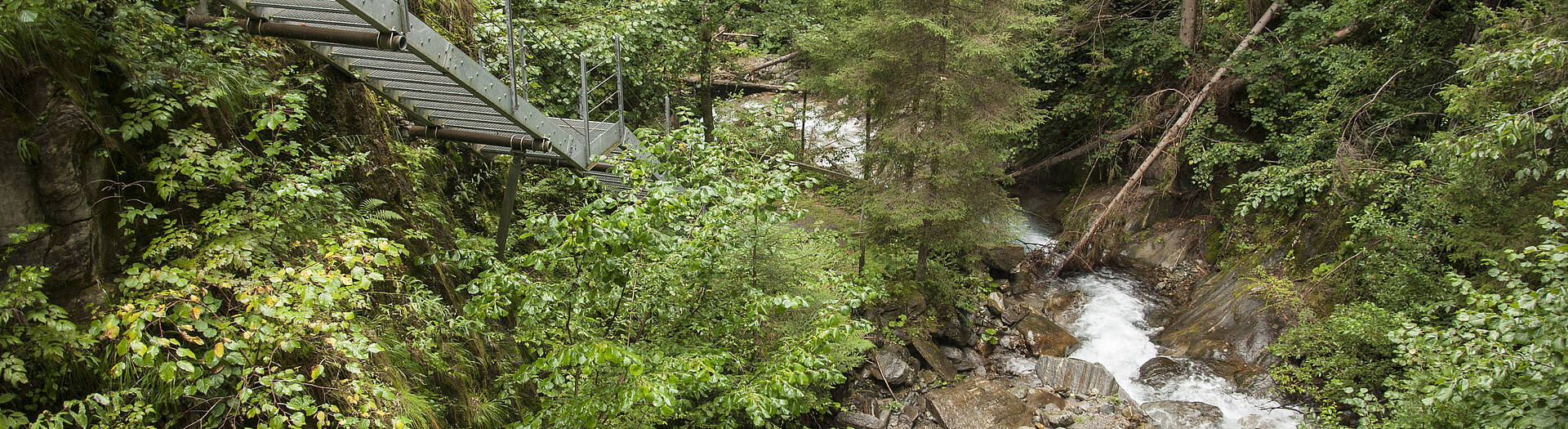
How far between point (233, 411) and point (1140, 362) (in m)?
11.3

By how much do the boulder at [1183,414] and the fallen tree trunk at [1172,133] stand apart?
13.3 feet

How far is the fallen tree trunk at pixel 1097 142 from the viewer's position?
14.8 m

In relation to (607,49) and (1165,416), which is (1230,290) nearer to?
(1165,416)

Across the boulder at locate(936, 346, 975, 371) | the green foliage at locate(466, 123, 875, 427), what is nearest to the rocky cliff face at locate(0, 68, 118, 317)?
the green foliage at locate(466, 123, 875, 427)

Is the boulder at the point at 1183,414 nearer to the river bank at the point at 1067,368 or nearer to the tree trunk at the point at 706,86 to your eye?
the river bank at the point at 1067,368

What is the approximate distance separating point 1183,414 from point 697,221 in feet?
25.7

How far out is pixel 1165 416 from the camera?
9492 millimetres

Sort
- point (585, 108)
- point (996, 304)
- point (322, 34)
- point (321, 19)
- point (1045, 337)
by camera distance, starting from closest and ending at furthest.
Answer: point (322, 34) < point (321, 19) < point (585, 108) < point (1045, 337) < point (996, 304)

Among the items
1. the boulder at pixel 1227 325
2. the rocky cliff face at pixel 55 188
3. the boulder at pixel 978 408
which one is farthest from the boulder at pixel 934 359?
the rocky cliff face at pixel 55 188

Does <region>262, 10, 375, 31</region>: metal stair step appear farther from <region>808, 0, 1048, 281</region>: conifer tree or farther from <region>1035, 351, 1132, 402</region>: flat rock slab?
<region>1035, 351, 1132, 402</region>: flat rock slab

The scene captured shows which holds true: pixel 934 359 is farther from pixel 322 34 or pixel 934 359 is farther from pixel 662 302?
pixel 322 34

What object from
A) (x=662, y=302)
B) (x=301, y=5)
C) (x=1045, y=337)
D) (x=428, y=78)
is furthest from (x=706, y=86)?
(x=662, y=302)

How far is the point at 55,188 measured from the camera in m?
3.76

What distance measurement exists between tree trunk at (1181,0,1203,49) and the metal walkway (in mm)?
12047
